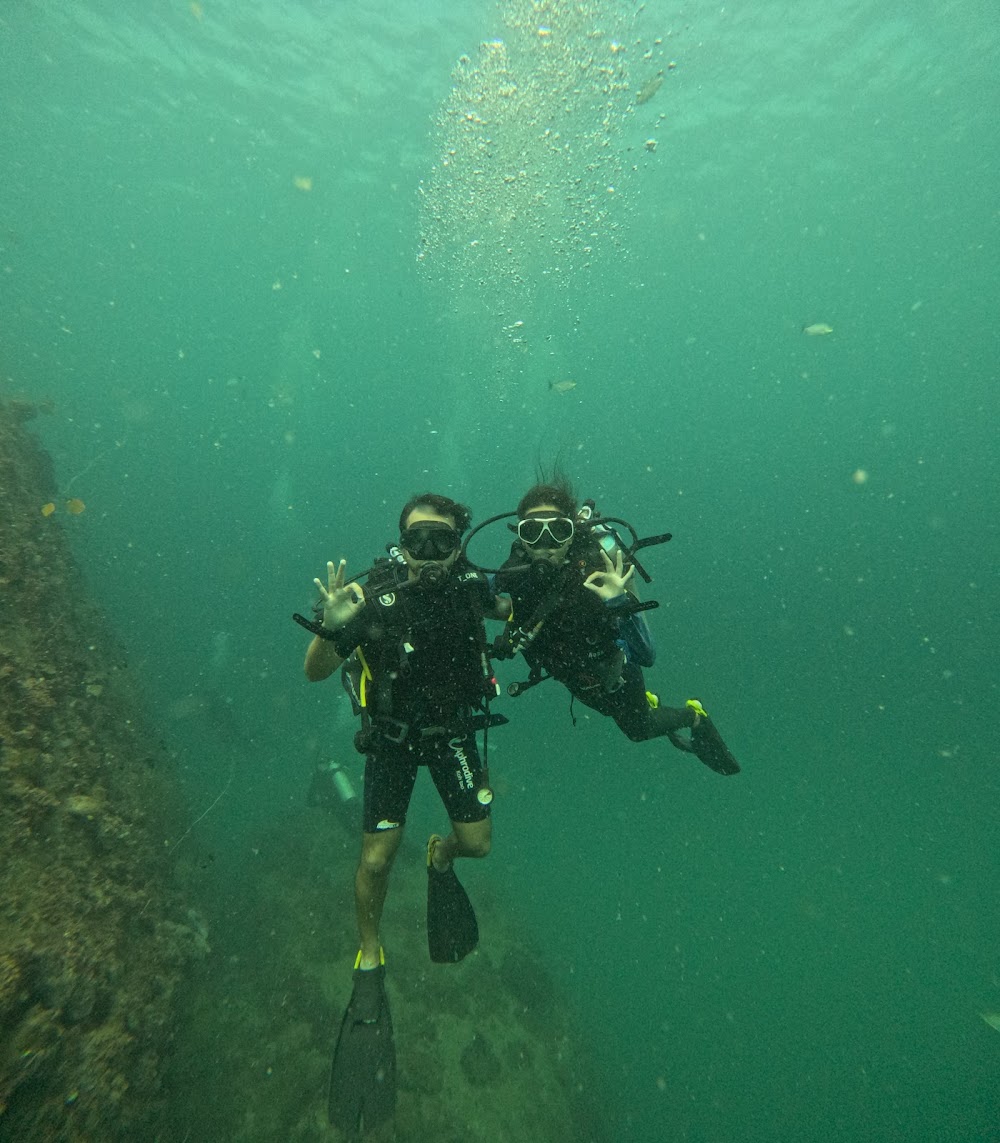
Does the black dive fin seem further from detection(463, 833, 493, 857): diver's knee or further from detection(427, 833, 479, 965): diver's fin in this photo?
detection(427, 833, 479, 965): diver's fin

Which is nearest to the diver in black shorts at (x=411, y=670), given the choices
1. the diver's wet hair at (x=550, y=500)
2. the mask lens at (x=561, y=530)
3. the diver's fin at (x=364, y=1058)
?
the diver's fin at (x=364, y=1058)

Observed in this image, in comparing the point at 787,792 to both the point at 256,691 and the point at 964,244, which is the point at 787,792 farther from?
the point at 964,244

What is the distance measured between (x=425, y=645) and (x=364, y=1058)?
330 cm

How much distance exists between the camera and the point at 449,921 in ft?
15.8

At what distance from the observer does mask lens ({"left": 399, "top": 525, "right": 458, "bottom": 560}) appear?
381 cm

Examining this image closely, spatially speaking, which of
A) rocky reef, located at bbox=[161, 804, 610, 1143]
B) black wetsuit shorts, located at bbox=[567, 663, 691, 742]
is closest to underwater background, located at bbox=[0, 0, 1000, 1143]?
rocky reef, located at bbox=[161, 804, 610, 1143]

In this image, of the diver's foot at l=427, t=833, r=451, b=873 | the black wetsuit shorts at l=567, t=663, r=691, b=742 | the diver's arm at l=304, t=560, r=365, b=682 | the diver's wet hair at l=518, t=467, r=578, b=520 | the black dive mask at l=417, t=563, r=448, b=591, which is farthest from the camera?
the black wetsuit shorts at l=567, t=663, r=691, b=742

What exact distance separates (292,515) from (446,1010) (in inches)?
3128

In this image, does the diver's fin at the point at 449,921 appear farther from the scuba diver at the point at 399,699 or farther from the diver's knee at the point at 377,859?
the diver's knee at the point at 377,859

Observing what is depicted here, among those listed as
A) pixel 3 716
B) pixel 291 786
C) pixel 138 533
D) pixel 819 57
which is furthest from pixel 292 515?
pixel 3 716

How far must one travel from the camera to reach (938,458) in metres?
99.0

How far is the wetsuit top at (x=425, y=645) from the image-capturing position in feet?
12.6

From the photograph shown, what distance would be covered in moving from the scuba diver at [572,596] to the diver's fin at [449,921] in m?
1.96

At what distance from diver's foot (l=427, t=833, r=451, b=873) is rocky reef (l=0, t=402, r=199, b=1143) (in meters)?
2.98
